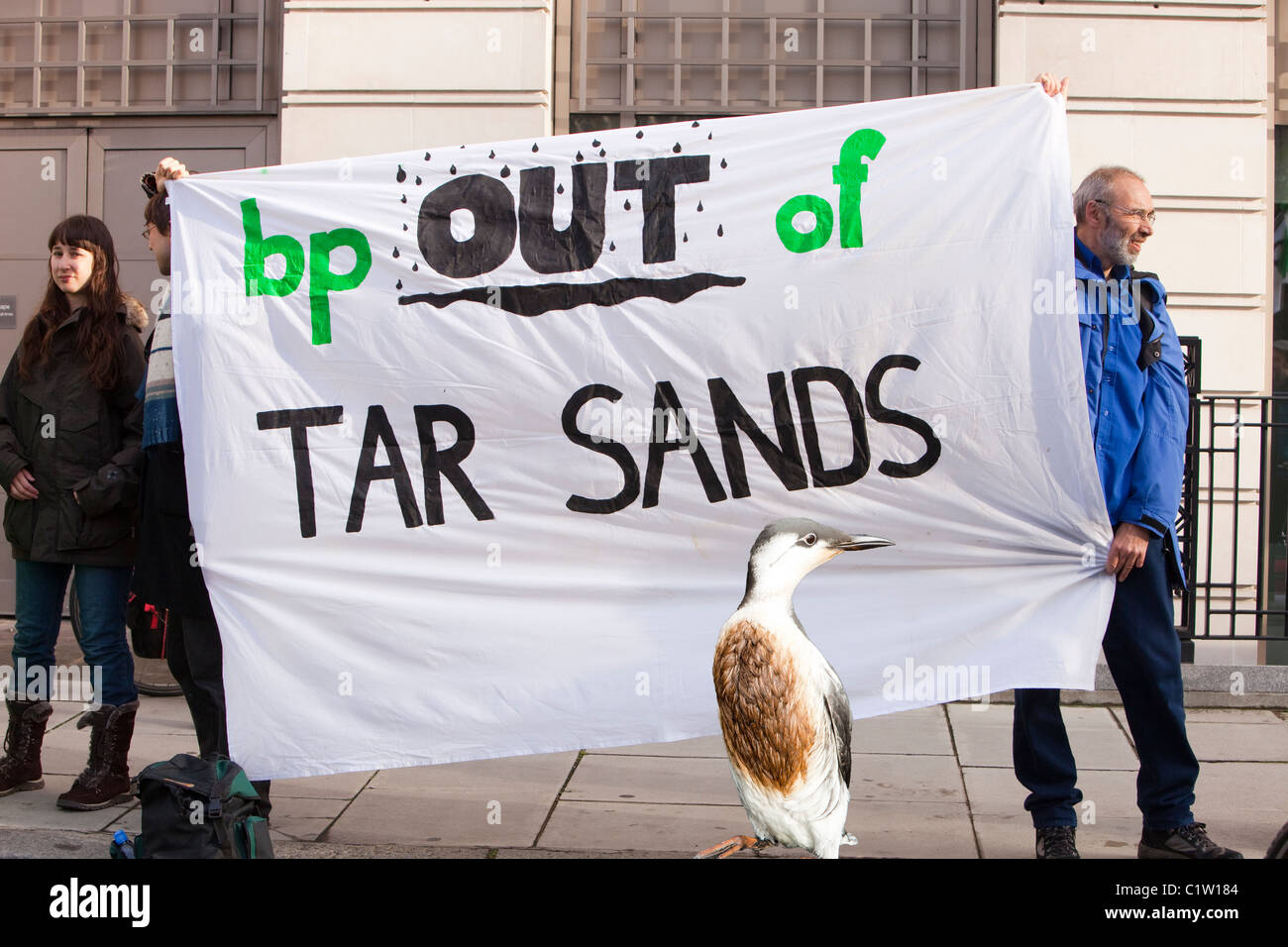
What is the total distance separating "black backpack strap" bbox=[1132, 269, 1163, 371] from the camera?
385 cm

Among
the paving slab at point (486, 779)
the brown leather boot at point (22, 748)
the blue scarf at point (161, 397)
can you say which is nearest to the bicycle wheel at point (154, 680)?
the brown leather boot at point (22, 748)

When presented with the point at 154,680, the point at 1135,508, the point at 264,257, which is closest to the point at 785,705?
the point at 1135,508

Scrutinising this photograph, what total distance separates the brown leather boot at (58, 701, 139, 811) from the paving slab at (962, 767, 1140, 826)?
3185 millimetres

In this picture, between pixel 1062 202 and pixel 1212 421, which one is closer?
pixel 1062 202

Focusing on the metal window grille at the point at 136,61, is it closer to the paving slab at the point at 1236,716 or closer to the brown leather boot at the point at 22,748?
the brown leather boot at the point at 22,748

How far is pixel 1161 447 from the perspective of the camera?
12.4ft

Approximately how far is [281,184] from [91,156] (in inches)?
180

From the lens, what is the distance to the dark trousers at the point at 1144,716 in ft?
12.6

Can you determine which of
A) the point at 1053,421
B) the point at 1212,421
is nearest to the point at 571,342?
the point at 1053,421

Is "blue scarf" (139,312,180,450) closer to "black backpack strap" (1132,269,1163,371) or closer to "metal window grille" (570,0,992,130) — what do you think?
"black backpack strap" (1132,269,1163,371)

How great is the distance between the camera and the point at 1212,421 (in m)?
6.85

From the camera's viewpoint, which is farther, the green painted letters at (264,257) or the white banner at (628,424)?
the green painted letters at (264,257)

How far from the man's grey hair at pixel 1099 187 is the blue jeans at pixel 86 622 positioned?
3.60 meters

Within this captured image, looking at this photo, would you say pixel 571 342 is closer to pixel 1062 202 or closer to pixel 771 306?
pixel 771 306
